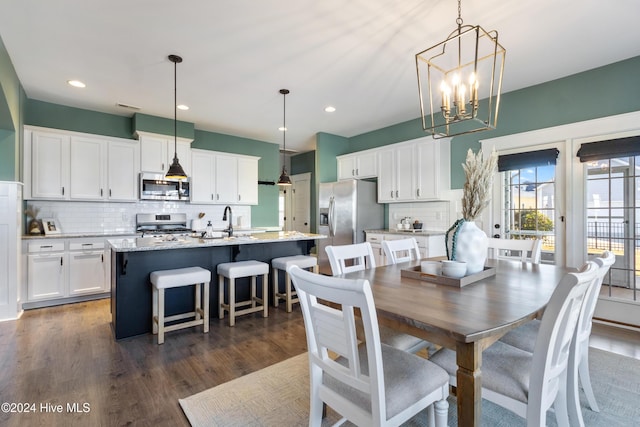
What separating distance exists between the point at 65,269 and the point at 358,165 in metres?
4.64

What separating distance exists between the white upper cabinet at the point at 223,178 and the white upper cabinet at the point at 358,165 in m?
1.67

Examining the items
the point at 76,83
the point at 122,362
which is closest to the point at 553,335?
the point at 122,362

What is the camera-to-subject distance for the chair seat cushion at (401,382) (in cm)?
114

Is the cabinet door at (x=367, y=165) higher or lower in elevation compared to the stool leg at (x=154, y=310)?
higher

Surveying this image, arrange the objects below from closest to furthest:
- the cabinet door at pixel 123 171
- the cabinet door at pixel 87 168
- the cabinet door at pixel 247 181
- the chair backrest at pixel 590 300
Answer: the chair backrest at pixel 590 300 → the cabinet door at pixel 87 168 → the cabinet door at pixel 123 171 → the cabinet door at pixel 247 181

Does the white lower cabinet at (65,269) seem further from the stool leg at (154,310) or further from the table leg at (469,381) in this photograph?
the table leg at (469,381)

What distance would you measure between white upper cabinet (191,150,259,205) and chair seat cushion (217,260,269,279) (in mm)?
2315

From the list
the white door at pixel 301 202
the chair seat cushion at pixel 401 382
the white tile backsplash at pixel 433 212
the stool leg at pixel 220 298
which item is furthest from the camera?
the white door at pixel 301 202

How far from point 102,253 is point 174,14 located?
3233 mm

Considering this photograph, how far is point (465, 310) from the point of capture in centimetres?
127

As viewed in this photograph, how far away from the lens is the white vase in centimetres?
185

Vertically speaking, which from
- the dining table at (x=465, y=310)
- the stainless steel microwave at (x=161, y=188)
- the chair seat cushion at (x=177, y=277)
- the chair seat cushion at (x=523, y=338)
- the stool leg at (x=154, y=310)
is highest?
the stainless steel microwave at (x=161, y=188)

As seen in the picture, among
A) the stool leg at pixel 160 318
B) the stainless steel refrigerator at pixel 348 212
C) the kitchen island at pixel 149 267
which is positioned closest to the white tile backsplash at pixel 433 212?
the stainless steel refrigerator at pixel 348 212

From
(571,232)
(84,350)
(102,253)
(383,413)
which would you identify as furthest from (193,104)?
(571,232)
